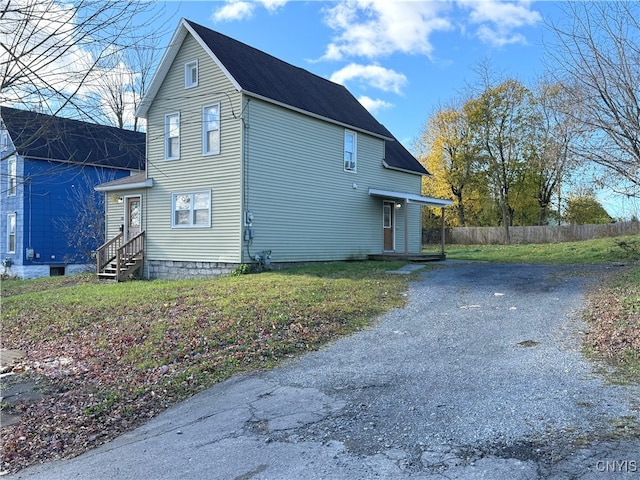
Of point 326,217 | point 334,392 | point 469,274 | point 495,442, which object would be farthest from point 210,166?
point 495,442

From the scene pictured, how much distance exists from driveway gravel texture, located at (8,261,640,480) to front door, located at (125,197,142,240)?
12.8 meters

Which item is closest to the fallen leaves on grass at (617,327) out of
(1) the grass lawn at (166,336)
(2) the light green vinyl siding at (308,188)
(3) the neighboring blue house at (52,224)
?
(1) the grass lawn at (166,336)

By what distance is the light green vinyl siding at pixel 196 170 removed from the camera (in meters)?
14.5

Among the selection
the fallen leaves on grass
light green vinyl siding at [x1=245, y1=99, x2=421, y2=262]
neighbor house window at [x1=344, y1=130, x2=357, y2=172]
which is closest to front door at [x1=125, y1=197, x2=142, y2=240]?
light green vinyl siding at [x1=245, y1=99, x2=421, y2=262]

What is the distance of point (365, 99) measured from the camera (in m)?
23.0

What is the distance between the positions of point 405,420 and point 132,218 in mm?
16020

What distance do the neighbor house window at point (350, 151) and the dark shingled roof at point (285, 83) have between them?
43 cm

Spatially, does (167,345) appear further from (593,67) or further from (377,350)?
(593,67)

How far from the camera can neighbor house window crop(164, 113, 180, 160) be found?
52.7ft

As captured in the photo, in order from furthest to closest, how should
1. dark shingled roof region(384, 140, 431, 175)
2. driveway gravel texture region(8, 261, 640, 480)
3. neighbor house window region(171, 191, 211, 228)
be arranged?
dark shingled roof region(384, 140, 431, 175) < neighbor house window region(171, 191, 211, 228) < driveway gravel texture region(8, 261, 640, 480)

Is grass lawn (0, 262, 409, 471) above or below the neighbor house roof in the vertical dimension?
below

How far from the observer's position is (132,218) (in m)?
18.1

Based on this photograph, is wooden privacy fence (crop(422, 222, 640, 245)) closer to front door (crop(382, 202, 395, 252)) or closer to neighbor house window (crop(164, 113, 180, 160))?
front door (crop(382, 202, 395, 252))

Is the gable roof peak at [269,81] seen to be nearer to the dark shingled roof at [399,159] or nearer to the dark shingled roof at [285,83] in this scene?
the dark shingled roof at [285,83]
